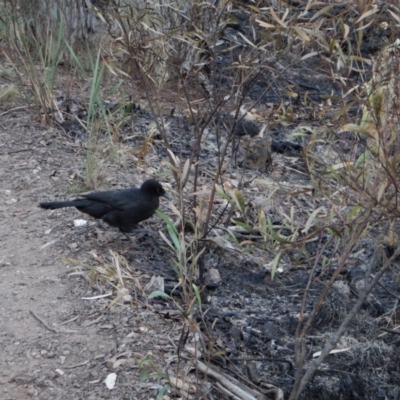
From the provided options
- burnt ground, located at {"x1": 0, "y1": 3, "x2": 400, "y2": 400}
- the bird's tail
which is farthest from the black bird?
burnt ground, located at {"x1": 0, "y1": 3, "x2": 400, "y2": 400}

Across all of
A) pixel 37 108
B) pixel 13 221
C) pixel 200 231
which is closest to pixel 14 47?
pixel 37 108

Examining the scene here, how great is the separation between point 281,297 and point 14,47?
335cm

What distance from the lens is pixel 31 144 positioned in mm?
6488

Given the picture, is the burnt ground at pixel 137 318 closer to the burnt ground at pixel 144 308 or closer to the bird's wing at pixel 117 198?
the burnt ground at pixel 144 308

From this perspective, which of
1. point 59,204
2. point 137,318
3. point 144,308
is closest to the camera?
point 137,318

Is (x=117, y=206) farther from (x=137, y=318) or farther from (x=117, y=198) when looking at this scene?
(x=137, y=318)

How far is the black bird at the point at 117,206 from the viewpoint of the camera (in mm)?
5102

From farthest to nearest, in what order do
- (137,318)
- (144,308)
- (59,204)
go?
(59,204)
(144,308)
(137,318)

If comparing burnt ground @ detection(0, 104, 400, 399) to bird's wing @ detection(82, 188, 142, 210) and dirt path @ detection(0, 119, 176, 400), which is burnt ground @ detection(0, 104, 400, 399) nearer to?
dirt path @ detection(0, 119, 176, 400)

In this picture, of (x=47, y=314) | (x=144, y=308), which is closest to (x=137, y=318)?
(x=144, y=308)

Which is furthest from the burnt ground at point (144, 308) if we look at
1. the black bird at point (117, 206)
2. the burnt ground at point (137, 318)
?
the black bird at point (117, 206)

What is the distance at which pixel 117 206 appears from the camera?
5129 millimetres

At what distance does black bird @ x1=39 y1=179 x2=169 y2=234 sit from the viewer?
5.10 metres

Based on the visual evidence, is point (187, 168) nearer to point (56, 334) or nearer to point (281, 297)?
point (56, 334)
